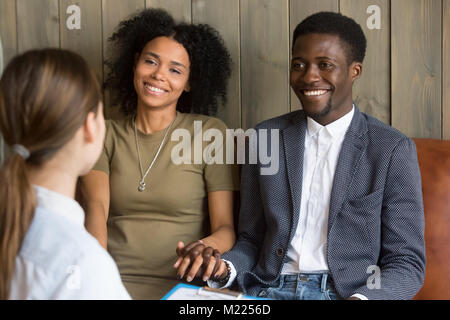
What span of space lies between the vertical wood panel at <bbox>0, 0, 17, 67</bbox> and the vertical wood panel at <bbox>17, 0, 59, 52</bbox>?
23 millimetres

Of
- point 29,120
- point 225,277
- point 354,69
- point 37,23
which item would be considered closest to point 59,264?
point 29,120

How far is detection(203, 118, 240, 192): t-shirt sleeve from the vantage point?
4.91ft

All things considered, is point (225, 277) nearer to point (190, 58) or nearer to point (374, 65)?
point (190, 58)

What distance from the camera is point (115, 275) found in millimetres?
775

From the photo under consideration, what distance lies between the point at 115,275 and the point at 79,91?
31cm

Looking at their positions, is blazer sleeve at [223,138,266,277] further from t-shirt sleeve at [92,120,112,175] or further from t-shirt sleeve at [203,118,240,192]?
t-shirt sleeve at [92,120,112,175]

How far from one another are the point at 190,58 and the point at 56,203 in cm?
93

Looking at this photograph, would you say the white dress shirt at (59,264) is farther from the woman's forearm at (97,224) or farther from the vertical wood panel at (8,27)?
the vertical wood panel at (8,27)

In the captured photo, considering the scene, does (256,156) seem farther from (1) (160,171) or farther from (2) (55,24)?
(2) (55,24)

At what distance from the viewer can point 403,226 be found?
1.21 m

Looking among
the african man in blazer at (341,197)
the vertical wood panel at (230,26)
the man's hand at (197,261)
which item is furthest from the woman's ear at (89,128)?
the vertical wood panel at (230,26)

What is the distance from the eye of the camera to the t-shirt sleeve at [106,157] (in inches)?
60.1

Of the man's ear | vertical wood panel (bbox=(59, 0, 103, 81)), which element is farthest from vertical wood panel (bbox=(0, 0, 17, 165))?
the man's ear

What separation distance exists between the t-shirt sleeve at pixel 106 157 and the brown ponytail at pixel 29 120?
2.35 ft
